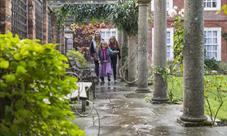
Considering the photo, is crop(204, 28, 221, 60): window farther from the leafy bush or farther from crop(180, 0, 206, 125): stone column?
crop(180, 0, 206, 125): stone column

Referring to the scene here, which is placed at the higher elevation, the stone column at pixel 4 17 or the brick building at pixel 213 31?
the brick building at pixel 213 31

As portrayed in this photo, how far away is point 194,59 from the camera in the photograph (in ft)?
22.5

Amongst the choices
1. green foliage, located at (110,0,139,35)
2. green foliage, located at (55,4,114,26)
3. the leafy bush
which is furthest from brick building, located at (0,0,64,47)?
the leafy bush

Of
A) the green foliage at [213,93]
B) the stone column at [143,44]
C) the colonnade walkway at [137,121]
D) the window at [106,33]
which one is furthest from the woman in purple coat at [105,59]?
the window at [106,33]

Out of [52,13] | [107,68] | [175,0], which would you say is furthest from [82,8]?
[175,0]

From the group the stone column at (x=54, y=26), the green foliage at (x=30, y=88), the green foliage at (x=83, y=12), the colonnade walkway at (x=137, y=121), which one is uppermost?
the green foliage at (x=83, y=12)

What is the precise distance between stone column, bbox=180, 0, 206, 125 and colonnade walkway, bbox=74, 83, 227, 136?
375 mm

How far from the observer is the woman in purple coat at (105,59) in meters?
17.1

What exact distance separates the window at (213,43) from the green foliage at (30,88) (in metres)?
26.6

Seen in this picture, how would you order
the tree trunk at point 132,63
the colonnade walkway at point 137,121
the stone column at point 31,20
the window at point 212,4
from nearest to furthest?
the colonnade walkway at point 137,121 < the stone column at point 31,20 < the tree trunk at point 132,63 < the window at point 212,4

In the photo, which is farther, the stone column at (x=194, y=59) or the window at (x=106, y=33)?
the window at (x=106, y=33)

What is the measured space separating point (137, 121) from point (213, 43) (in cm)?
2233

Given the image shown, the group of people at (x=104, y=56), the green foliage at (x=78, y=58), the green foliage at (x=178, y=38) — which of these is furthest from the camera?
the group of people at (x=104, y=56)

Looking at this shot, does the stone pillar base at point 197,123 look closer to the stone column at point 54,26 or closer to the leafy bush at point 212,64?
the stone column at point 54,26
